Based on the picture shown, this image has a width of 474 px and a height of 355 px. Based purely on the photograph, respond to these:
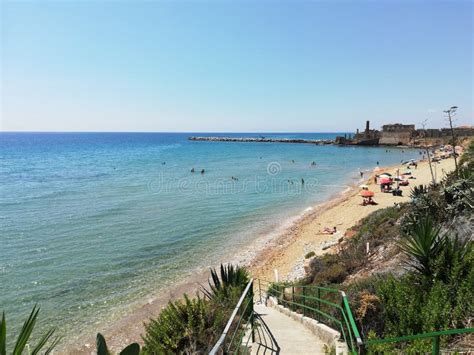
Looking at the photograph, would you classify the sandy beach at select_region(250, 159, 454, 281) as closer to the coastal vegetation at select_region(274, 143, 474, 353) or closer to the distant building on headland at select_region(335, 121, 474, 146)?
the coastal vegetation at select_region(274, 143, 474, 353)

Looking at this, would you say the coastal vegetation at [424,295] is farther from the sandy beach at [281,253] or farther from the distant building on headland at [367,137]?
the distant building on headland at [367,137]

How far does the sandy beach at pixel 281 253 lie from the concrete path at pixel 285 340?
633 cm

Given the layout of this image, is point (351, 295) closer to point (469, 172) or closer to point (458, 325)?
point (458, 325)

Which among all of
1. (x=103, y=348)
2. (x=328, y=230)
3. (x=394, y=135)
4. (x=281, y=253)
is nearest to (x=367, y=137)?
(x=394, y=135)

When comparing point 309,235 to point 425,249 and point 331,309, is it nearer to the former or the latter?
point 331,309

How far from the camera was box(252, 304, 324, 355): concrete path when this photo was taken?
5.87 m

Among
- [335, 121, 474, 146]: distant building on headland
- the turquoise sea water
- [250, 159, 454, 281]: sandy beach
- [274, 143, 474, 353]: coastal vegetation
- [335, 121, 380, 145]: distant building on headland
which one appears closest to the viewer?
[274, 143, 474, 353]: coastal vegetation

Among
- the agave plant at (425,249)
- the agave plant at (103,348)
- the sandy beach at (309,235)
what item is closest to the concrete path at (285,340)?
the agave plant at (425,249)

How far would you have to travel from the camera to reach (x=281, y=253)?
20.5 meters

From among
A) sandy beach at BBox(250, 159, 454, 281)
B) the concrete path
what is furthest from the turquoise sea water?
the concrete path

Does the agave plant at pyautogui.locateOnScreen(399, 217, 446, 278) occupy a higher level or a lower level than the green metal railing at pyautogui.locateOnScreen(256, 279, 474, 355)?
higher

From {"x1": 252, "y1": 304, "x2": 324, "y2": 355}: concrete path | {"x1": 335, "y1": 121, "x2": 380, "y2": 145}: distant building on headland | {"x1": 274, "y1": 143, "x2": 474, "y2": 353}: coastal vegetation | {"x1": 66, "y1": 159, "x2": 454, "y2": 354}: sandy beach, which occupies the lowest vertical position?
{"x1": 66, "y1": 159, "x2": 454, "y2": 354}: sandy beach

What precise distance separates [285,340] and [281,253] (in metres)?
14.3

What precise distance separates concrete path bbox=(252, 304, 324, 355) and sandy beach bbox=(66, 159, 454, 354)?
6331mm
